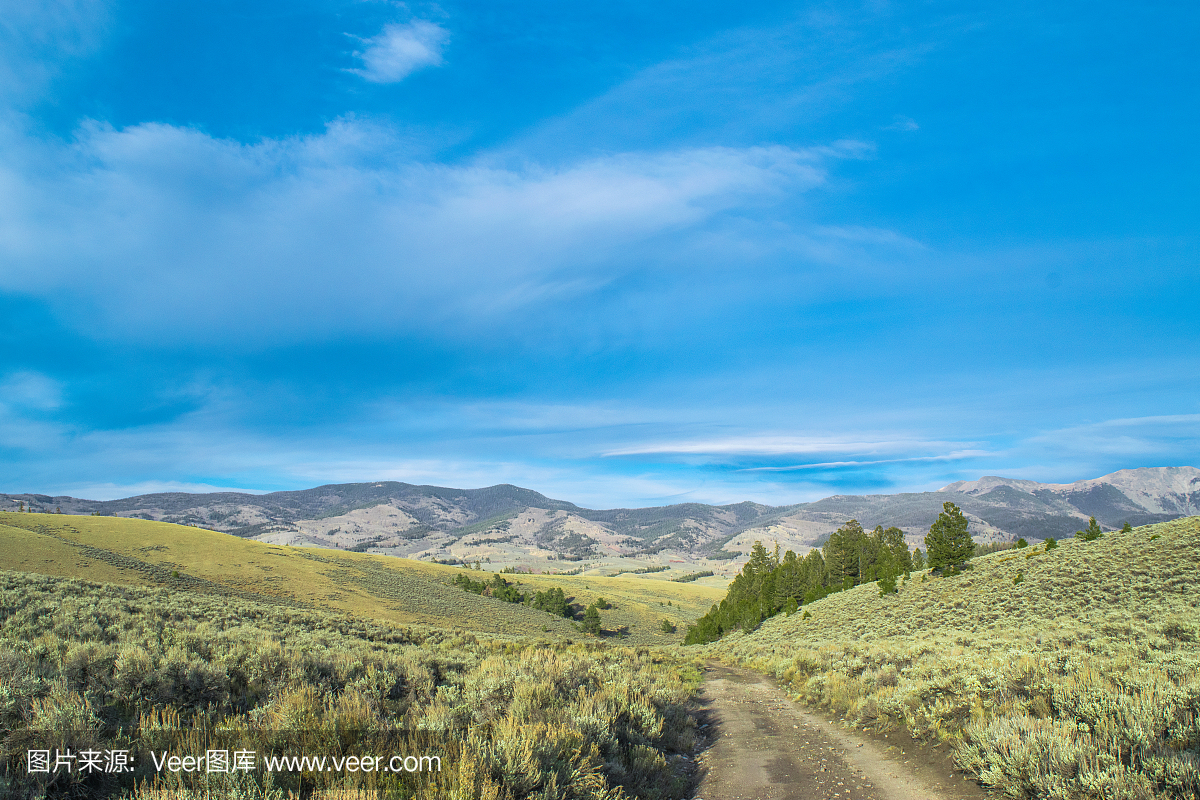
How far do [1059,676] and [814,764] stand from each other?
5282mm

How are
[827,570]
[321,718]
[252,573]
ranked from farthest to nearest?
[827,570] → [252,573] → [321,718]

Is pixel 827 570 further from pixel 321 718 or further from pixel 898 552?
pixel 321 718

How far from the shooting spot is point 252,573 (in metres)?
56.2

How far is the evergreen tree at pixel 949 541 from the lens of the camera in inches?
1777

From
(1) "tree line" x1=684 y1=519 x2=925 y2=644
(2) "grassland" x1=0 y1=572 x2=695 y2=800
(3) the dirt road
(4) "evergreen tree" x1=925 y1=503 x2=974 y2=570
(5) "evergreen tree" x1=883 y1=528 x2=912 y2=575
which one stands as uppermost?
(2) "grassland" x1=0 y1=572 x2=695 y2=800

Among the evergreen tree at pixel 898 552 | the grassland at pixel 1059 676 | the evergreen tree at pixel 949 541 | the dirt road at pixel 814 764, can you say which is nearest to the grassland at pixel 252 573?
the evergreen tree at pixel 898 552

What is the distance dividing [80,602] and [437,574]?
7838 centimetres

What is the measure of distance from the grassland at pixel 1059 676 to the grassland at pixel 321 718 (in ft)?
15.4

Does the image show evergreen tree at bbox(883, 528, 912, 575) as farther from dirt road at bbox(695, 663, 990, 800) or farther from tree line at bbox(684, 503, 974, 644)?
dirt road at bbox(695, 663, 990, 800)

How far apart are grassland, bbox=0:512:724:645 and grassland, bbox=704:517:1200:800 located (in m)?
33.7

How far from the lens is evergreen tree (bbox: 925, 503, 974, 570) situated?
4512 cm

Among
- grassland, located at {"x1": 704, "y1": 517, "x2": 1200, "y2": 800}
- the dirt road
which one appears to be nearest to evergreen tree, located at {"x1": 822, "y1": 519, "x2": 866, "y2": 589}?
grassland, located at {"x1": 704, "y1": 517, "x2": 1200, "y2": 800}

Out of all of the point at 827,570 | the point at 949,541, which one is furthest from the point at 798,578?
the point at 949,541

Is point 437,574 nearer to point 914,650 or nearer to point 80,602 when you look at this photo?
point 80,602
